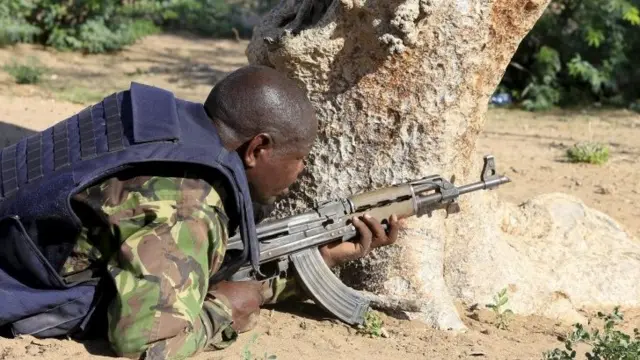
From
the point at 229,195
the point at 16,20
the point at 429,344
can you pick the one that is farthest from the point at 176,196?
the point at 16,20

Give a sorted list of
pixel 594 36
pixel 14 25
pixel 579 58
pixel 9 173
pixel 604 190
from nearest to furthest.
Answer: pixel 9 173, pixel 604 190, pixel 594 36, pixel 579 58, pixel 14 25

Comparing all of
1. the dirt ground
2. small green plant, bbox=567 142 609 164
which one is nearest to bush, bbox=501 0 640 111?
the dirt ground

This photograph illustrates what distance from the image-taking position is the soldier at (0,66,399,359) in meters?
3.29

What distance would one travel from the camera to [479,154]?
782 cm

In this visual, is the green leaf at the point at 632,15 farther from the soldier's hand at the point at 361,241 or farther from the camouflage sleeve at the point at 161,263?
the camouflage sleeve at the point at 161,263

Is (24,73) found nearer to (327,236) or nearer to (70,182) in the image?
(327,236)

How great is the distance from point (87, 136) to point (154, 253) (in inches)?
20.1

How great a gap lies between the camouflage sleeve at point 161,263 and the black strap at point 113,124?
16cm

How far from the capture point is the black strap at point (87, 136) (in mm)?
3387

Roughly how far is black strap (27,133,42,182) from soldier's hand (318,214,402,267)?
4.00 ft

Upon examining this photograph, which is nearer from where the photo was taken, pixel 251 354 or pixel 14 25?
pixel 251 354

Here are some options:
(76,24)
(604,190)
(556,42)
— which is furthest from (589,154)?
(76,24)

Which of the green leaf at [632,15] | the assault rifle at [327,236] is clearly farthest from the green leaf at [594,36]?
the assault rifle at [327,236]

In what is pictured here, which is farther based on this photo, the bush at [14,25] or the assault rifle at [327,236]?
the bush at [14,25]
